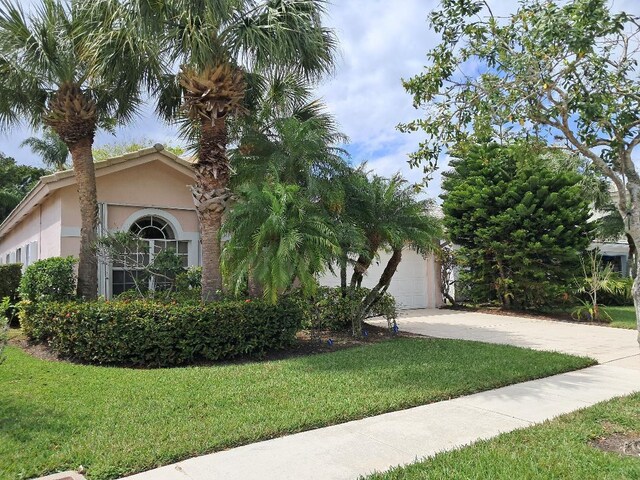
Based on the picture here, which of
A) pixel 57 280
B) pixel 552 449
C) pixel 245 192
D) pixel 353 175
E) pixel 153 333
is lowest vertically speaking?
pixel 552 449

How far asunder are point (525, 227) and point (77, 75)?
14.4m

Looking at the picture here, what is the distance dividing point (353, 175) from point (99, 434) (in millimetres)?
7483

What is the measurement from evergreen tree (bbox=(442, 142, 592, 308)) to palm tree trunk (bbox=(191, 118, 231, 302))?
31.0 ft

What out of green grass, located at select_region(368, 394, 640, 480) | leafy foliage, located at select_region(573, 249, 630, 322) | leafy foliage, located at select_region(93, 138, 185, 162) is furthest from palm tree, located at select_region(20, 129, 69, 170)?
green grass, located at select_region(368, 394, 640, 480)

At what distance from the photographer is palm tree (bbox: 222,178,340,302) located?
27.1 ft

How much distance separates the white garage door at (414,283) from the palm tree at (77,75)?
1020 cm

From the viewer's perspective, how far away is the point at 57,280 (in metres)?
10.8

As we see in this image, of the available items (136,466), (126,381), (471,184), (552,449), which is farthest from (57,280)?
(471,184)

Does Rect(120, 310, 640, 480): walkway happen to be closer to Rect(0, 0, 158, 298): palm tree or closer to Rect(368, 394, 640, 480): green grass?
Rect(368, 394, 640, 480): green grass

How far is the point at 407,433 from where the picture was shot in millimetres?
4988

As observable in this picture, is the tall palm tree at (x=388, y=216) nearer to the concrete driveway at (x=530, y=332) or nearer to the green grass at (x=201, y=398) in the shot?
the green grass at (x=201, y=398)

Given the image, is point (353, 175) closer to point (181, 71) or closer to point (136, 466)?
point (181, 71)

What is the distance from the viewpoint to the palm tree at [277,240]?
325 inches

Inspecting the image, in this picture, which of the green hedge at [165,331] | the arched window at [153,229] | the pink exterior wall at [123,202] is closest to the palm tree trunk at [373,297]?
the green hedge at [165,331]
